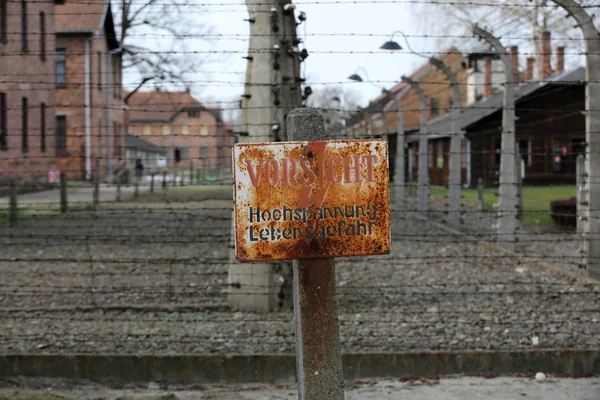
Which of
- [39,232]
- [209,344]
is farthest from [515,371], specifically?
[39,232]

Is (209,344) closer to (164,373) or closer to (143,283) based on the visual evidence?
(164,373)

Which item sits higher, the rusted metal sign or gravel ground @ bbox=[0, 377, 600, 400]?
the rusted metal sign

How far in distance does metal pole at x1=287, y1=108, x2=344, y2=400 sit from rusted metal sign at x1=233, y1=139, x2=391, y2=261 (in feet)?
0.47

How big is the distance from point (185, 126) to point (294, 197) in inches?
1432

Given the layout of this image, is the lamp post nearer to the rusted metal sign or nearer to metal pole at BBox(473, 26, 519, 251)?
metal pole at BBox(473, 26, 519, 251)

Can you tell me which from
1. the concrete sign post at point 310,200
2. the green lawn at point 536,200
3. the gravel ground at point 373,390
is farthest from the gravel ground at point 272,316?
the green lawn at point 536,200

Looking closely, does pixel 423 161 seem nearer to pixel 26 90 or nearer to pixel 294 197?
Answer: pixel 294 197

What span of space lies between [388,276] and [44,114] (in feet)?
74.7

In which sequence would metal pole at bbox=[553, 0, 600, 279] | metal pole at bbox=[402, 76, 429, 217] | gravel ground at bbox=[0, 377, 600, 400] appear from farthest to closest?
metal pole at bbox=[402, 76, 429, 217] < metal pole at bbox=[553, 0, 600, 279] < gravel ground at bbox=[0, 377, 600, 400]

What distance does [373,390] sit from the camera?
521 centimetres

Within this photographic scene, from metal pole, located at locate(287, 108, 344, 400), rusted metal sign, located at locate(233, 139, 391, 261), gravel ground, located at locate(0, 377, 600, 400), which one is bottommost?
gravel ground, located at locate(0, 377, 600, 400)

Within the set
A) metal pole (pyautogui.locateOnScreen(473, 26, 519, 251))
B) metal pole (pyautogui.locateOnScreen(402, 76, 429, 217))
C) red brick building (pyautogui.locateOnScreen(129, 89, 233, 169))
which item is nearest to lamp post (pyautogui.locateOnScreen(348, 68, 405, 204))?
metal pole (pyautogui.locateOnScreen(402, 76, 429, 217))

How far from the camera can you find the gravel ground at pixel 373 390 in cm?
504

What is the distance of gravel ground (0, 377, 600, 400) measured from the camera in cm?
504
